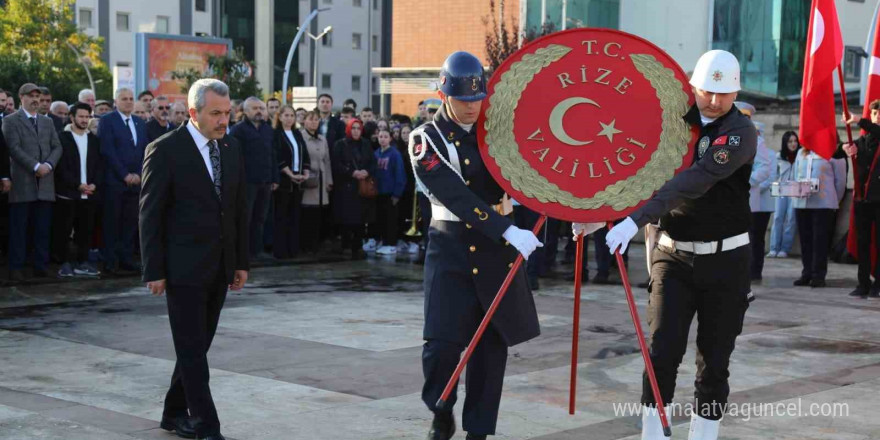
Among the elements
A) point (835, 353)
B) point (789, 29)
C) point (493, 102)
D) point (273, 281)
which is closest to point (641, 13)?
point (789, 29)

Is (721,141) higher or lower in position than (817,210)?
higher

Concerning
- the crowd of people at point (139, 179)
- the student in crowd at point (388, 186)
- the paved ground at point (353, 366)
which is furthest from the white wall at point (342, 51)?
the paved ground at point (353, 366)

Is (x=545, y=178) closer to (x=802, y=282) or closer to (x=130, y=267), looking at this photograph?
(x=130, y=267)

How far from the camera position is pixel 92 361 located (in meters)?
8.41

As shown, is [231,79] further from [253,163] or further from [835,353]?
[835,353]

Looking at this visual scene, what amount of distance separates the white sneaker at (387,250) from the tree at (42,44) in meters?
37.6

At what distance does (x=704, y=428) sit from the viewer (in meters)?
6.10

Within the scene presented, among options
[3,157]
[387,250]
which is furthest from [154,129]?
[387,250]

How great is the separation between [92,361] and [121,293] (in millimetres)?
3933

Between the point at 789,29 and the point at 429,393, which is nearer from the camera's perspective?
the point at 429,393

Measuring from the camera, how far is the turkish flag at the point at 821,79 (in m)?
11.6

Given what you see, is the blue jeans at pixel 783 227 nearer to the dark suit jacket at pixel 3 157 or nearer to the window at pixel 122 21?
the dark suit jacket at pixel 3 157

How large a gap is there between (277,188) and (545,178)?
1052cm

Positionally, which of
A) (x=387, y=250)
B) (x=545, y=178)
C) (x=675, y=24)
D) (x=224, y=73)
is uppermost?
(x=675, y=24)
